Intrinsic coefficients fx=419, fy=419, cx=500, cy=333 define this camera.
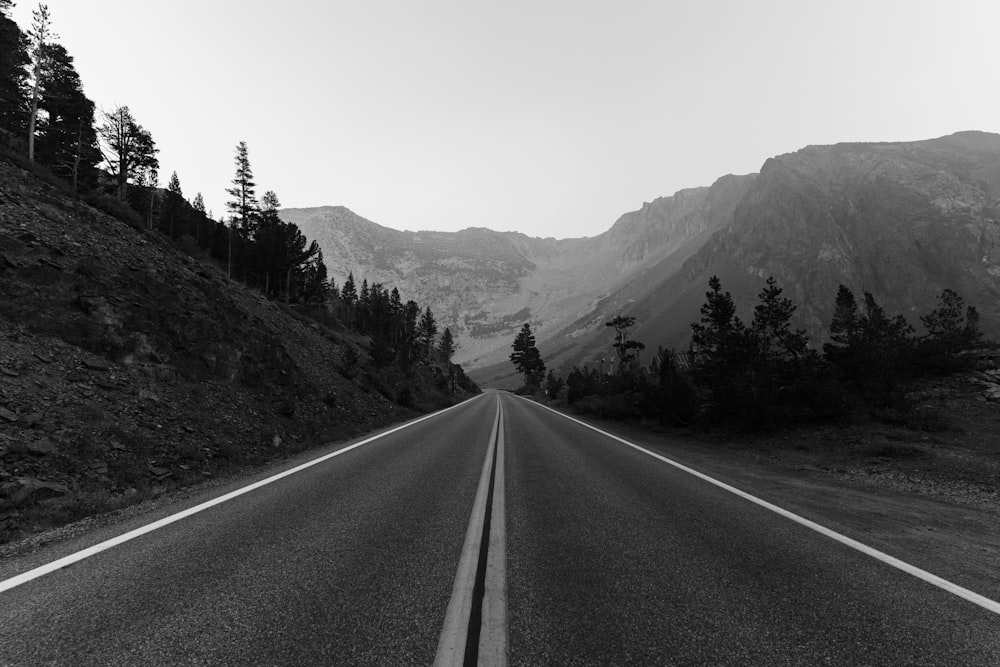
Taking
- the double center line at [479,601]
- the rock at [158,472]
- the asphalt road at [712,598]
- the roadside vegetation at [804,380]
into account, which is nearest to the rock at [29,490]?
the rock at [158,472]

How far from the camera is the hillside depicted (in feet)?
22.1

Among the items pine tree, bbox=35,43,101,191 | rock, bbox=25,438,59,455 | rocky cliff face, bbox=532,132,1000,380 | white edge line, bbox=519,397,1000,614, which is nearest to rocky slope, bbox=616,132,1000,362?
rocky cliff face, bbox=532,132,1000,380

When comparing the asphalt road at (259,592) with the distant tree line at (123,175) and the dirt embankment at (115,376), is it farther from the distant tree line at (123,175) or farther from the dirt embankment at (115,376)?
the distant tree line at (123,175)

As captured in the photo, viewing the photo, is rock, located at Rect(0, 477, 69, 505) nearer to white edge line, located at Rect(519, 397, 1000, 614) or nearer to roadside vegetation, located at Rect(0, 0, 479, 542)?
roadside vegetation, located at Rect(0, 0, 479, 542)

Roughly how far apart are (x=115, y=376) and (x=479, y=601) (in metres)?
10.3

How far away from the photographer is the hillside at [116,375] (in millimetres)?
6727

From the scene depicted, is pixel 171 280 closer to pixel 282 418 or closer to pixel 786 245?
pixel 282 418

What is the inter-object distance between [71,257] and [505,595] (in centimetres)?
1502

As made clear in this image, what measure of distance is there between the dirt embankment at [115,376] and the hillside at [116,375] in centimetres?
3

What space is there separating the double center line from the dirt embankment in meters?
5.54

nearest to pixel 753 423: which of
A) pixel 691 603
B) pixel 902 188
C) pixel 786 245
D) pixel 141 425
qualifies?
pixel 691 603

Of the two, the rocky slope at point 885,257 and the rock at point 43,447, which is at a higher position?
the rocky slope at point 885,257

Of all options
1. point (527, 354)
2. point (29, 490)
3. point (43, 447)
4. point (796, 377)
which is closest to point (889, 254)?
point (527, 354)

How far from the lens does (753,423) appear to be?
15.5 meters
